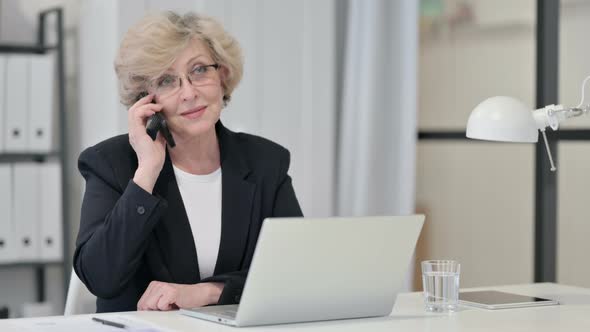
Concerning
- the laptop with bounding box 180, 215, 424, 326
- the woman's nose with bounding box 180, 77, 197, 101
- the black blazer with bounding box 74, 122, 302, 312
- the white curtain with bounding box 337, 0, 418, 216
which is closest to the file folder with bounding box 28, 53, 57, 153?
the white curtain with bounding box 337, 0, 418, 216

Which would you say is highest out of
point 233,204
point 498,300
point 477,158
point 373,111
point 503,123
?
point 373,111

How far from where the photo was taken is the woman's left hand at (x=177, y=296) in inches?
86.3

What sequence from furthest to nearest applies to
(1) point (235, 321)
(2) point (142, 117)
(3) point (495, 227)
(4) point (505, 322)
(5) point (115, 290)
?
(3) point (495, 227), (2) point (142, 117), (5) point (115, 290), (4) point (505, 322), (1) point (235, 321)

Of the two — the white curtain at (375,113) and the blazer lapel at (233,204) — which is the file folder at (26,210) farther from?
the blazer lapel at (233,204)

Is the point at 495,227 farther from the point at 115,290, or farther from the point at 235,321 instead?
the point at 235,321

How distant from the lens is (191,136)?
263 centimetres

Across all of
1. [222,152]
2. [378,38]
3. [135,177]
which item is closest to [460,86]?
[378,38]

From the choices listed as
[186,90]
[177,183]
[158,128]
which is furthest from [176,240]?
[186,90]

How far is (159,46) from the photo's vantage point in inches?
100

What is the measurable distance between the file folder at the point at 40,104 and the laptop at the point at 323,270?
2151 millimetres

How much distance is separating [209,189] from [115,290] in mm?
425

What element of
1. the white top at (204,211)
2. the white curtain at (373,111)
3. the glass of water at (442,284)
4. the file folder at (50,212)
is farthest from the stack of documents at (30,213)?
the glass of water at (442,284)

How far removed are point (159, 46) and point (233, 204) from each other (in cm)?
46

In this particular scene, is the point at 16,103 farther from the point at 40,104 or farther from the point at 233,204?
the point at 233,204
